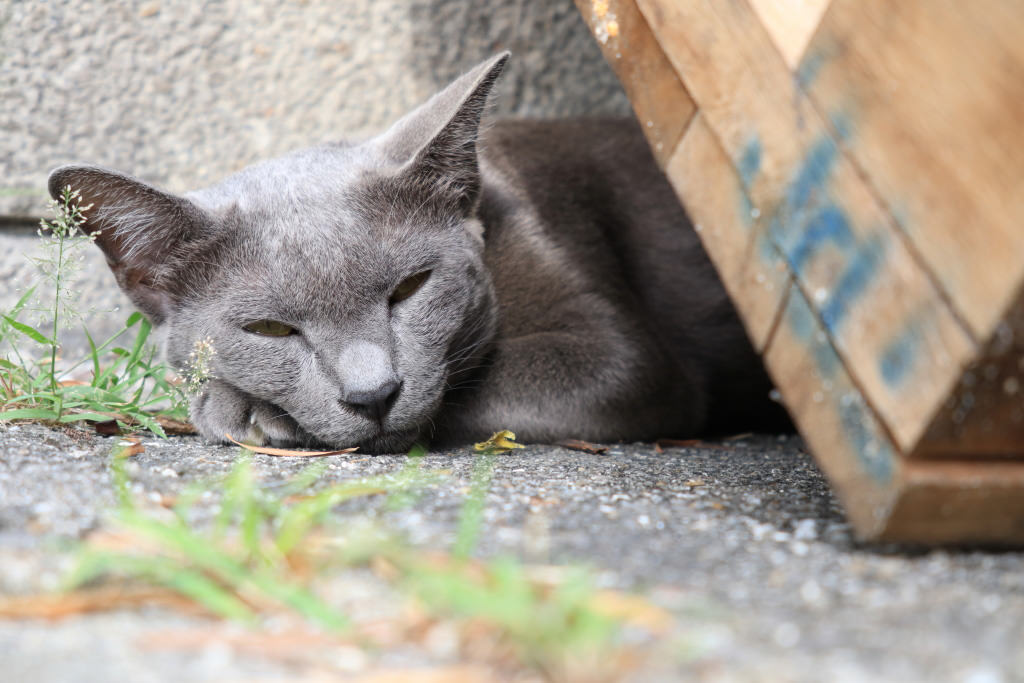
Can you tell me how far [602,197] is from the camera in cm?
251

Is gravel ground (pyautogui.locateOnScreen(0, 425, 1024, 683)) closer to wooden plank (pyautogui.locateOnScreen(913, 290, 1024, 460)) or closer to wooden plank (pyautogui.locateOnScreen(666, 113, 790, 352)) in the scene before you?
wooden plank (pyautogui.locateOnScreen(913, 290, 1024, 460))

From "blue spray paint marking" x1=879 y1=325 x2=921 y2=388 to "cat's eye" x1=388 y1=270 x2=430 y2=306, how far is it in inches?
40.2

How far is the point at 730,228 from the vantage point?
1296 millimetres

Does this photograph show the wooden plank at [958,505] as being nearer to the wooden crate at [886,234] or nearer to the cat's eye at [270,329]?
the wooden crate at [886,234]

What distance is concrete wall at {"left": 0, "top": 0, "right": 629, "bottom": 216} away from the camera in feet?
8.20

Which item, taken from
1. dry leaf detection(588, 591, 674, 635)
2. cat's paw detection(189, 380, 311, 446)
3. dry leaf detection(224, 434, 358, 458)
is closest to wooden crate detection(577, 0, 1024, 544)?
dry leaf detection(588, 591, 674, 635)

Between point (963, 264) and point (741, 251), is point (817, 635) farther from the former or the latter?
point (741, 251)

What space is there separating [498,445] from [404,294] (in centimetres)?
37

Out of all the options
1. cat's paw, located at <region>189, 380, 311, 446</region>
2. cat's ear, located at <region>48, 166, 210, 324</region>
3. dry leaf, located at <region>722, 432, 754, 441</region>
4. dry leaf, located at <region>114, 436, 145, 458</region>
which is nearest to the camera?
dry leaf, located at <region>114, 436, 145, 458</region>

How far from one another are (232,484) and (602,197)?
1.60 meters

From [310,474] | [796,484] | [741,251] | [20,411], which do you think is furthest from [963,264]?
[20,411]

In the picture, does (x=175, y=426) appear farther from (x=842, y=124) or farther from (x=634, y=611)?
(x=842, y=124)

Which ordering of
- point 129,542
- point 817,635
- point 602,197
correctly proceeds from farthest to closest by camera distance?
point 602,197, point 129,542, point 817,635

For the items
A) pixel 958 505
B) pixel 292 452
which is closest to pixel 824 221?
pixel 958 505
